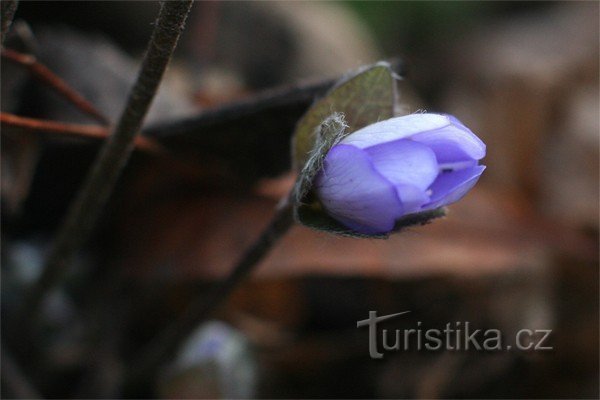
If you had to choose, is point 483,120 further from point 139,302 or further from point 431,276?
point 139,302

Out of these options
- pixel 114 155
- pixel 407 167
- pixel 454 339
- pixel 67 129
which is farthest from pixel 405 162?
pixel 454 339

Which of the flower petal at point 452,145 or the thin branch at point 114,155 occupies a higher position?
the flower petal at point 452,145

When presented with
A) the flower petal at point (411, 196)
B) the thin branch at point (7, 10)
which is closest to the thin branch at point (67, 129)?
the thin branch at point (7, 10)

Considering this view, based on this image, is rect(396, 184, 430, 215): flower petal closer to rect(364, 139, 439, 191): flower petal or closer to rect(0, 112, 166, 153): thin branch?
rect(364, 139, 439, 191): flower petal

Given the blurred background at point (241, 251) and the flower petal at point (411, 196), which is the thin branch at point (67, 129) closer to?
the blurred background at point (241, 251)

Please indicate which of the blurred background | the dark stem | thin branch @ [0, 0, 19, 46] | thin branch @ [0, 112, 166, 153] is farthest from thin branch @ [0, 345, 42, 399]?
thin branch @ [0, 0, 19, 46]

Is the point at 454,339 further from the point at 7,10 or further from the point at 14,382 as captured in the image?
the point at 7,10
